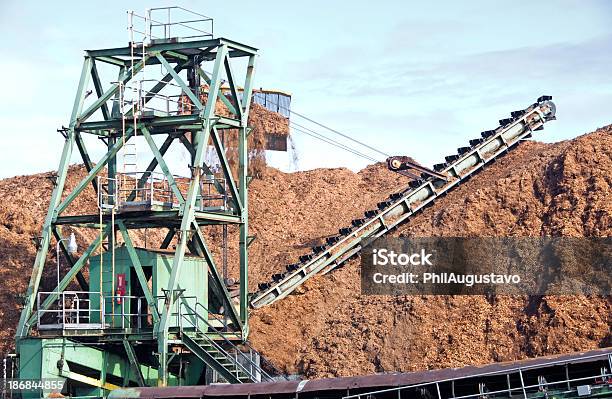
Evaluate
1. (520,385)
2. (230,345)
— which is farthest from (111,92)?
(520,385)

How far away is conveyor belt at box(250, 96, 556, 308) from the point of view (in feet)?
185

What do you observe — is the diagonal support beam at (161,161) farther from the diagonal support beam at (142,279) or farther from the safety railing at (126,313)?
the safety railing at (126,313)

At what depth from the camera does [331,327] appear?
173ft

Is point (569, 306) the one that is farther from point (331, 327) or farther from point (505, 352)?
point (331, 327)

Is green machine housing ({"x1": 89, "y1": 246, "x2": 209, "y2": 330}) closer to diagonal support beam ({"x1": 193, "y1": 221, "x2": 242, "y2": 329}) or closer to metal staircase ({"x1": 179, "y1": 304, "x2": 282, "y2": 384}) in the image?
metal staircase ({"x1": 179, "y1": 304, "x2": 282, "y2": 384})

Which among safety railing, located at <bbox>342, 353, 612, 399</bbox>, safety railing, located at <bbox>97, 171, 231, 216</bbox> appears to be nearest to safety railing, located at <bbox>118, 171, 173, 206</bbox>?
safety railing, located at <bbox>97, 171, 231, 216</bbox>

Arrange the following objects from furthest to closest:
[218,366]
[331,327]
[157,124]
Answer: [331,327], [157,124], [218,366]

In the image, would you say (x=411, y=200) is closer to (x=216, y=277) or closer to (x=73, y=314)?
(x=216, y=277)

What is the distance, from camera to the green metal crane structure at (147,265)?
46094 millimetres

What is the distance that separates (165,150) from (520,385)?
66.8 ft

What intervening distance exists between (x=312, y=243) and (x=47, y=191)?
46.1 ft

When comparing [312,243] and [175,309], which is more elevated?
[312,243]

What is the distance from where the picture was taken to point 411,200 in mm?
59156

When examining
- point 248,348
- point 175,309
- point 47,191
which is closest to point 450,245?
point 248,348
